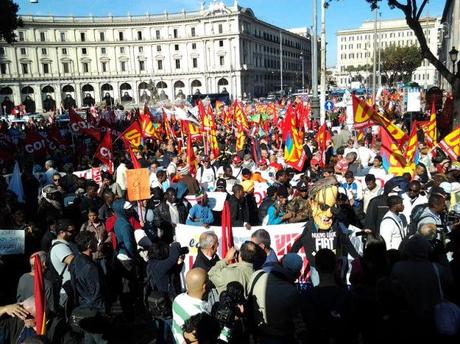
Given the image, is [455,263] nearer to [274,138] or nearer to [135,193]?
[135,193]

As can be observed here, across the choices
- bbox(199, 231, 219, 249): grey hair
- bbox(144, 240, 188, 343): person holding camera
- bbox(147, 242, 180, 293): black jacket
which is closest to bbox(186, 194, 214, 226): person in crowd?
bbox(144, 240, 188, 343): person holding camera

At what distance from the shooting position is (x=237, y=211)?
23.6 feet

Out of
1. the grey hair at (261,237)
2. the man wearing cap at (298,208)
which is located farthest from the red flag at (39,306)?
the man wearing cap at (298,208)

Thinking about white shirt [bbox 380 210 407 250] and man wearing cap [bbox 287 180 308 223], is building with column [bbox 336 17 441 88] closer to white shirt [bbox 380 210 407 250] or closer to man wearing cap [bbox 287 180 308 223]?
man wearing cap [bbox 287 180 308 223]

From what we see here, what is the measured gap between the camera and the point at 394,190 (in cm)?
700

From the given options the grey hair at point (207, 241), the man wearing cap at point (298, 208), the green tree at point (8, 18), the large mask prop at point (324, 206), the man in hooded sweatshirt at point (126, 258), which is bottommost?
the man in hooded sweatshirt at point (126, 258)

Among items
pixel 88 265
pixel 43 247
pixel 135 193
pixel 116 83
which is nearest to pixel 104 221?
pixel 135 193

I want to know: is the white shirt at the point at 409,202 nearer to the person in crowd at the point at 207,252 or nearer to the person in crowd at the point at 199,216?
the person in crowd at the point at 199,216

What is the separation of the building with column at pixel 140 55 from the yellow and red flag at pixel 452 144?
284 ft

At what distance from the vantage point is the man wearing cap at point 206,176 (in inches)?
400

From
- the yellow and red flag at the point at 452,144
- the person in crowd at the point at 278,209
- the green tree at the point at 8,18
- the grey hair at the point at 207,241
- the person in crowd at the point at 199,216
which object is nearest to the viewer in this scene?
the grey hair at the point at 207,241

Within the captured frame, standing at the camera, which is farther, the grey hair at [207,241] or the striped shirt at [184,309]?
the grey hair at [207,241]

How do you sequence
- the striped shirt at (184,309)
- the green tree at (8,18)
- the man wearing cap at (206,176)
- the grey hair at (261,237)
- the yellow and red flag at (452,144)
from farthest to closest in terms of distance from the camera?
the green tree at (8,18) → the man wearing cap at (206,176) → the yellow and red flag at (452,144) → the grey hair at (261,237) → the striped shirt at (184,309)

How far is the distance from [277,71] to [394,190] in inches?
4468
